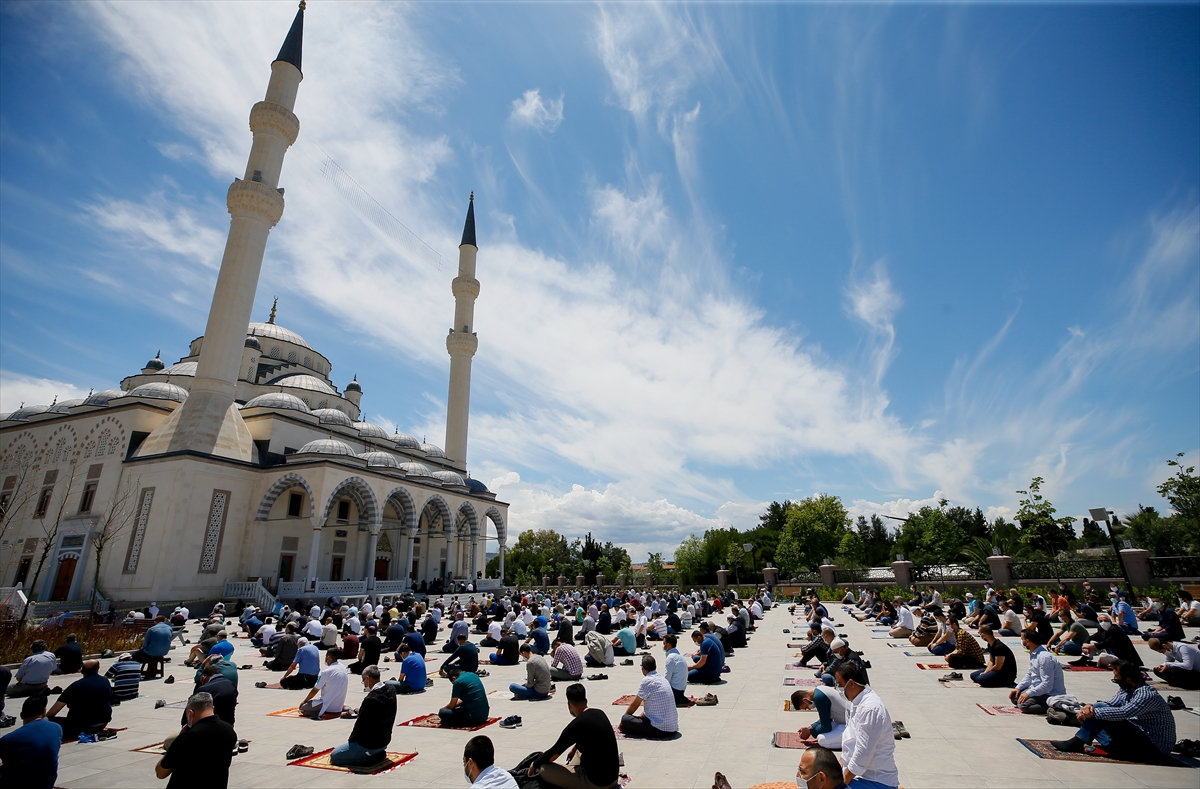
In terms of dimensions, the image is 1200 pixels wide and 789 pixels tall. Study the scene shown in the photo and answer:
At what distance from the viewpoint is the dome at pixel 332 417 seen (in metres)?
34.5

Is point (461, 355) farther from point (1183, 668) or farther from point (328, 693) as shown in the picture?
point (1183, 668)

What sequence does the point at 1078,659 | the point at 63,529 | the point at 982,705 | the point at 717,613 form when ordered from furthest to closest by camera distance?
the point at 63,529, the point at 717,613, the point at 1078,659, the point at 982,705

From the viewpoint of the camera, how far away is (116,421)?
27422mm

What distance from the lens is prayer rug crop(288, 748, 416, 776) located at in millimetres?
5594

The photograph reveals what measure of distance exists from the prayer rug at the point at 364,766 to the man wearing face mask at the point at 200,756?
1.52 meters

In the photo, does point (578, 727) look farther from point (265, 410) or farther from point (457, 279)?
point (457, 279)

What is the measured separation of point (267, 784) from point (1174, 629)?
15092 millimetres

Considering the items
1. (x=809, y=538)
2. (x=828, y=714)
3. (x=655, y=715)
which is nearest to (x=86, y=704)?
(x=655, y=715)

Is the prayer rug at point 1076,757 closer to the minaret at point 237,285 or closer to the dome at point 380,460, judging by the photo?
the minaret at point 237,285

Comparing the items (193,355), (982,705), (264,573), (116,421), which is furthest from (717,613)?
(193,355)

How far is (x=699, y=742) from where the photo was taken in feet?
20.8

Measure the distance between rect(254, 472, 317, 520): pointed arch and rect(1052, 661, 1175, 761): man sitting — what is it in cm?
2788

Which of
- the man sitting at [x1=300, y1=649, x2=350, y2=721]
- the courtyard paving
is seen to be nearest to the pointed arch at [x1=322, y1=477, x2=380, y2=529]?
the courtyard paving

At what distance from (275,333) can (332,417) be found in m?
11.3
